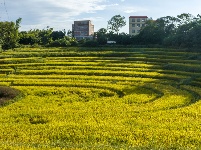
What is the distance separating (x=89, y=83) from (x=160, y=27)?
98.9 ft

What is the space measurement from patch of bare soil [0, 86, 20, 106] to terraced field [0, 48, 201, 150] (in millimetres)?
405

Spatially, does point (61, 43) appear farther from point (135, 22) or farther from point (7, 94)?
point (135, 22)

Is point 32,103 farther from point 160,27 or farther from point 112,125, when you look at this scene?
point 160,27

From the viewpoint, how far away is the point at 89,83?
2334 centimetres

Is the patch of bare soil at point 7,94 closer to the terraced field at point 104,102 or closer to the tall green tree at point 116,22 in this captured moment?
A: the terraced field at point 104,102

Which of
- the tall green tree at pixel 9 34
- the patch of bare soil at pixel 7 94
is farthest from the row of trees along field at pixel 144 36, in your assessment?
the patch of bare soil at pixel 7 94

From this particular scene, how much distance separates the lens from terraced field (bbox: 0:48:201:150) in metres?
11.6

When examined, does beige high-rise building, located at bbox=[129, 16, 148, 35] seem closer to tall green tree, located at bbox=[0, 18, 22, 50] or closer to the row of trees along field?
the row of trees along field

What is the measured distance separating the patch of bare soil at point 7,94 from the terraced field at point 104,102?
0.41 metres

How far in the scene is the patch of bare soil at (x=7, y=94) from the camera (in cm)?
1916

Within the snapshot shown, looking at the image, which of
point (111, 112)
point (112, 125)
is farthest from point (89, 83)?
point (112, 125)

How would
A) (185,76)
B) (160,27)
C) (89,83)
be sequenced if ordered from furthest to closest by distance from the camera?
1. (160,27)
2. (185,76)
3. (89,83)

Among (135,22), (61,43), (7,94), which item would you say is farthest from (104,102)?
(135,22)

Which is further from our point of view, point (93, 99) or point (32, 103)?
point (93, 99)
